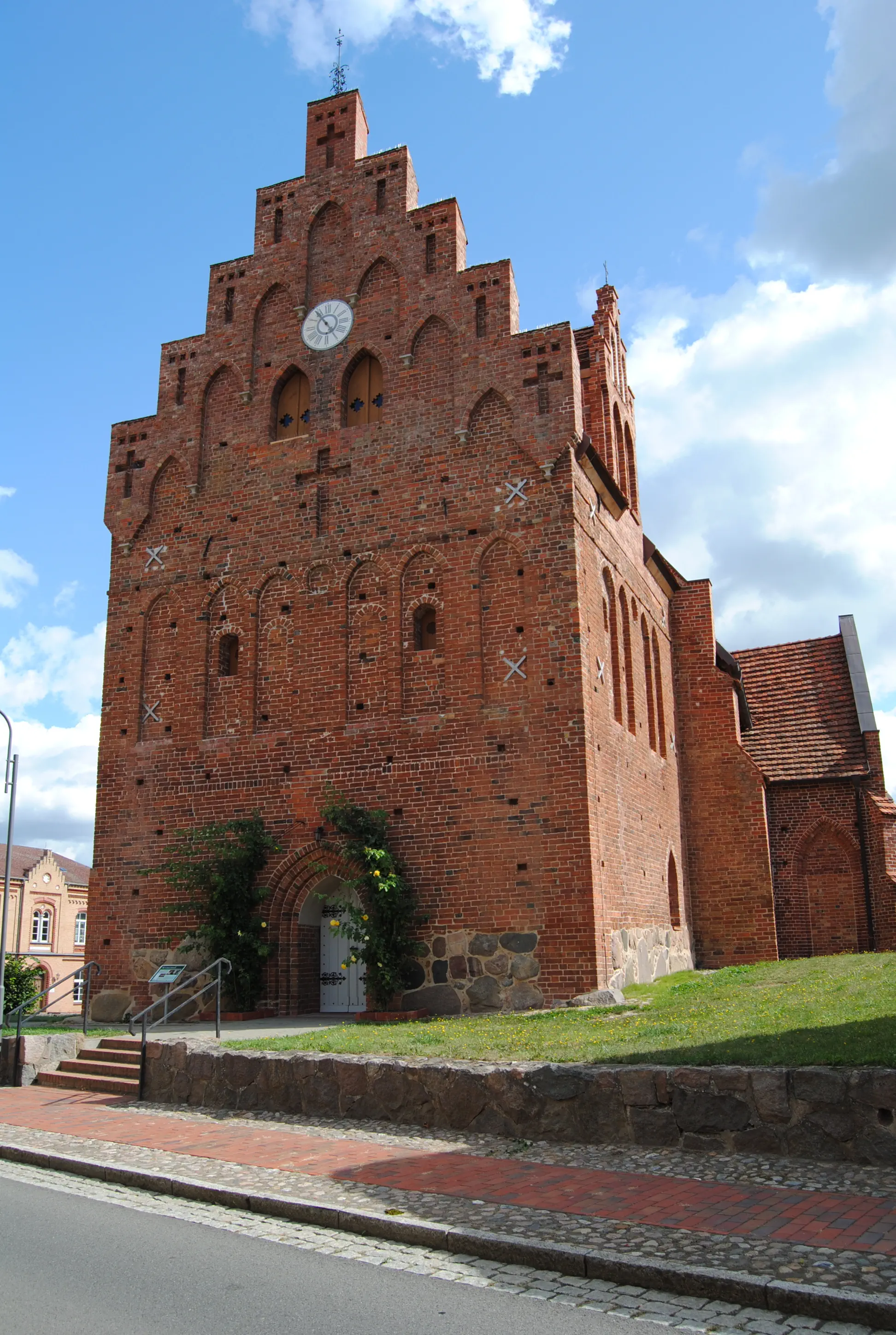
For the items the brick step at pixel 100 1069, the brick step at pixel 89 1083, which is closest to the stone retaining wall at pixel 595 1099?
the brick step at pixel 89 1083

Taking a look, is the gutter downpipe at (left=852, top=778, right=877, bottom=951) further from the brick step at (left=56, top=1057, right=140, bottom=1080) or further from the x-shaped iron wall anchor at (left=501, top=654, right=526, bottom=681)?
the brick step at (left=56, top=1057, right=140, bottom=1080)

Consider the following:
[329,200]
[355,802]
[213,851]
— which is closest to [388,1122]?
[355,802]

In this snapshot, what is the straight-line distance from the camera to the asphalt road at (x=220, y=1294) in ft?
16.5

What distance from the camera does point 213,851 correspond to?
A: 17234 mm

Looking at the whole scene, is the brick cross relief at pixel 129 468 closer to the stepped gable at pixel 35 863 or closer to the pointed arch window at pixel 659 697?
the pointed arch window at pixel 659 697

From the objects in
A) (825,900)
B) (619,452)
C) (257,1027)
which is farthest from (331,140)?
(825,900)

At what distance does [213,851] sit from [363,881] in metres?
3.07

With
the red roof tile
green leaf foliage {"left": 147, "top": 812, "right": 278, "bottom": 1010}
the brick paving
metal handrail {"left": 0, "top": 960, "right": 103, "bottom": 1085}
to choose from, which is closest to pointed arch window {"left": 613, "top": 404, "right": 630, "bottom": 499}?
the red roof tile

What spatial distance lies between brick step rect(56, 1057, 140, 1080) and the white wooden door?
4.48m

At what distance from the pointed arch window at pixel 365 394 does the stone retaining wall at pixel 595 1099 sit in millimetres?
11368

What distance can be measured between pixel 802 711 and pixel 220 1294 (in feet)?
78.8

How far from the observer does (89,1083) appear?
13.1m

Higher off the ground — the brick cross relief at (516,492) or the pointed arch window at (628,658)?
the brick cross relief at (516,492)

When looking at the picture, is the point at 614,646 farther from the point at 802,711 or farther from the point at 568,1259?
the point at 568,1259
